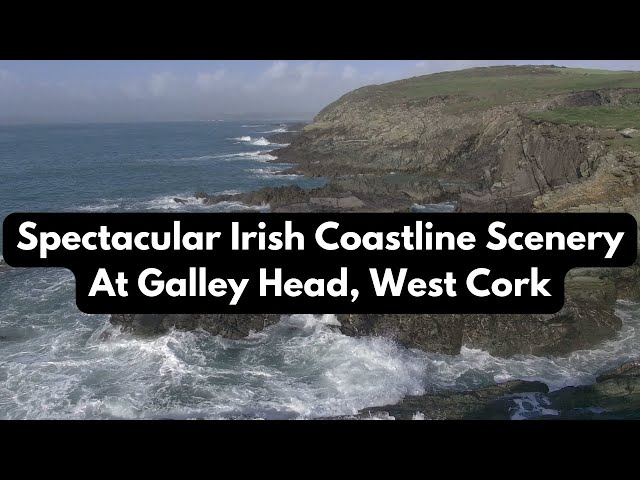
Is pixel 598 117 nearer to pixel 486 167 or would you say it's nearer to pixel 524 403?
pixel 486 167

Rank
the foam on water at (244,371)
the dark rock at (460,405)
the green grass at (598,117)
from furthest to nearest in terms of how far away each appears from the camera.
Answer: the green grass at (598,117)
the foam on water at (244,371)
the dark rock at (460,405)

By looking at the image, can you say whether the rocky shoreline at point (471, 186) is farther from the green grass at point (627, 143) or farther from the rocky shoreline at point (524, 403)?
the green grass at point (627, 143)

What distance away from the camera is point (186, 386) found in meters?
17.6

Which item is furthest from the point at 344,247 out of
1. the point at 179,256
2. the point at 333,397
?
the point at 333,397

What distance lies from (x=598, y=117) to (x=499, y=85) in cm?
4117

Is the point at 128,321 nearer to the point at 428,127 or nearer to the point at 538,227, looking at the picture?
the point at 538,227

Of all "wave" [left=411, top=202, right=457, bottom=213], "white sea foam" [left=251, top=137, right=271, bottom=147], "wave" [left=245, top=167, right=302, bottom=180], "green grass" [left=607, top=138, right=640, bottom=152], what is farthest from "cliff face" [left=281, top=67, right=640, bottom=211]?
"white sea foam" [left=251, top=137, right=271, bottom=147]

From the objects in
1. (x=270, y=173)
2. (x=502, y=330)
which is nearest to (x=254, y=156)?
(x=270, y=173)

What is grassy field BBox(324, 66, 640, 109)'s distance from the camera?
65.3 m

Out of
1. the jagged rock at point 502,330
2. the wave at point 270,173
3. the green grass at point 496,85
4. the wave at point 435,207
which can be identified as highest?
the green grass at point 496,85

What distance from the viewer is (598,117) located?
3822cm

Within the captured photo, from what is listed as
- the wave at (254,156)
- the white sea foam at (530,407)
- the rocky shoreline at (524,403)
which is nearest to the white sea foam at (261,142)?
the wave at (254,156)

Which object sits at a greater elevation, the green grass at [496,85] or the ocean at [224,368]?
the green grass at [496,85]

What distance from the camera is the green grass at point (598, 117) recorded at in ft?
116
